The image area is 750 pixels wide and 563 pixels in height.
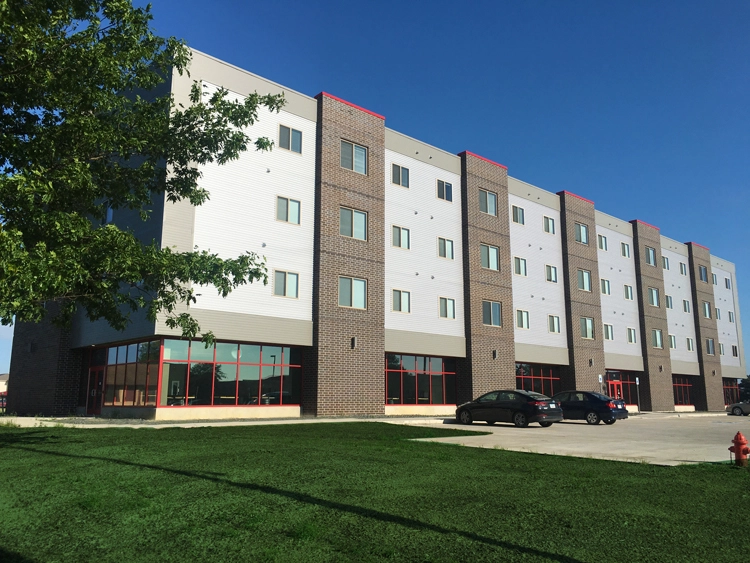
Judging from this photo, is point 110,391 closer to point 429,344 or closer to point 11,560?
point 429,344

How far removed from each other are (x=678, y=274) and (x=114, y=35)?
55254mm

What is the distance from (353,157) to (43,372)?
61.0 ft

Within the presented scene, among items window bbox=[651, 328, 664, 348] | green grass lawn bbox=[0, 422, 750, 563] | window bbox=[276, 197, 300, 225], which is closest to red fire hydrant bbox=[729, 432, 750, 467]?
green grass lawn bbox=[0, 422, 750, 563]

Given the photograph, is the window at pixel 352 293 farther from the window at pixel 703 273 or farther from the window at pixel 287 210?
the window at pixel 703 273

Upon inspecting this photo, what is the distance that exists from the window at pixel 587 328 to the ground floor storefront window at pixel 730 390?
25880mm

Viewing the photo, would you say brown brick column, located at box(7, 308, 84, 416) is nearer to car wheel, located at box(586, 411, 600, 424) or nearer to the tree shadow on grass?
the tree shadow on grass

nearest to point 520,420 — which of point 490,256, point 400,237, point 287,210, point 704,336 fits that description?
point 400,237

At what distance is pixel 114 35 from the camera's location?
1198cm

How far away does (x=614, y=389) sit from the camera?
153 feet

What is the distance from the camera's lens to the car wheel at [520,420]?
24230 mm

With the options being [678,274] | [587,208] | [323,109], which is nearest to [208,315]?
[323,109]

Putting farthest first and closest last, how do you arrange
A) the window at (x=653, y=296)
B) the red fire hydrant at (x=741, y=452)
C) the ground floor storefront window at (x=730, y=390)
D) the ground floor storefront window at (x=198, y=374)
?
the ground floor storefront window at (x=730, y=390) → the window at (x=653, y=296) → the ground floor storefront window at (x=198, y=374) → the red fire hydrant at (x=741, y=452)

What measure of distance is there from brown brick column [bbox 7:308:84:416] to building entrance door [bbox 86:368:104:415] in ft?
3.00

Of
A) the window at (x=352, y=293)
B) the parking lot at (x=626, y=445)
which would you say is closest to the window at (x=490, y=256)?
the window at (x=352, y=293)
